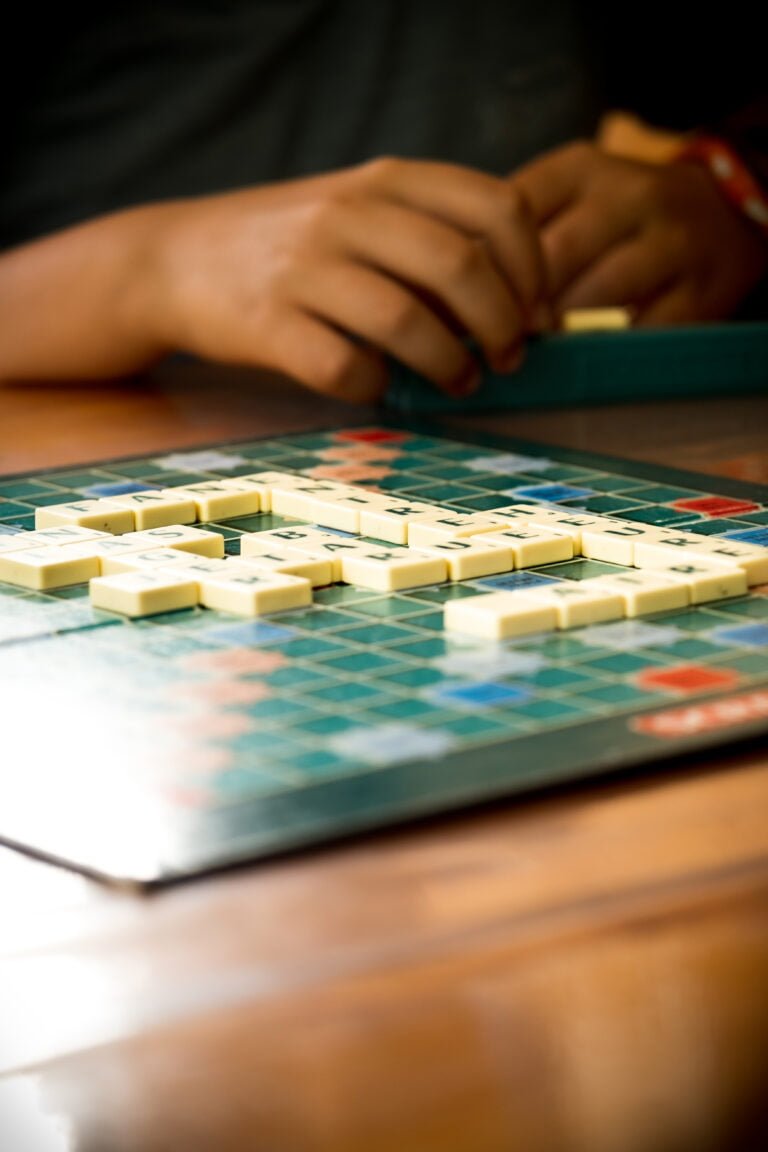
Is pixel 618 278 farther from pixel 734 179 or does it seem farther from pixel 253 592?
pixel 253 592

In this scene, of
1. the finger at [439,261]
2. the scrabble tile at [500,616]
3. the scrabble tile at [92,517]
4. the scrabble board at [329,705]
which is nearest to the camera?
the scrabble board at [329,705]

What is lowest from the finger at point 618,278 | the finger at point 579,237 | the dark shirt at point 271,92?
the finger at point 618,278

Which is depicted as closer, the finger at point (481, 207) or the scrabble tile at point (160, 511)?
the scrabble tile at point (160, 511)

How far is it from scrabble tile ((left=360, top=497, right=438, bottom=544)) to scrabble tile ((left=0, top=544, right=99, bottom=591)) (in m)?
0.16

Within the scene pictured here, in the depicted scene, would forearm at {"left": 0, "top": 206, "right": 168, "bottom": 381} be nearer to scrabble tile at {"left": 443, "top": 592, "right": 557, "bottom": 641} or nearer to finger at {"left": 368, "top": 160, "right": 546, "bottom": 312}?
finger at {"left": 368, "top": 160, "right": 546, "bottom": 312}

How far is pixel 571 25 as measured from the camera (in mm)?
2291

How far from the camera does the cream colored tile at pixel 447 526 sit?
888mm

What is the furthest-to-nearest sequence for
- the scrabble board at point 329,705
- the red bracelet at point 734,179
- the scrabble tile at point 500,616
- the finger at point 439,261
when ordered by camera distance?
the red bracelet at point 734,179 < the finger at point 439,261 < the scrabble tile at point 500,616 < the scrabble board at point 329,705

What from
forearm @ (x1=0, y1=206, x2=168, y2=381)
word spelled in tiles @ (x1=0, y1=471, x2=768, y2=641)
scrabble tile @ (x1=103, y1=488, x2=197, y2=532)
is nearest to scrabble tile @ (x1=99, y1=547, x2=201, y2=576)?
word spelled in tiles @ (x1=0, y1=471, x2=768, y2=641)

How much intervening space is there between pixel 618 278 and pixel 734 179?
226 millimetres

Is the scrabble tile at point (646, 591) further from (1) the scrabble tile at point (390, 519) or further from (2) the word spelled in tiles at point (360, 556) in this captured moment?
(1) the scrabble tile at point (390, 519)

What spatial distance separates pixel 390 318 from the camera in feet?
4.39

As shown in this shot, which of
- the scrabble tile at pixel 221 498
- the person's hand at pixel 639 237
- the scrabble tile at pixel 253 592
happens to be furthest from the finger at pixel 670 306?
the scrabble tile at pixel 253 592

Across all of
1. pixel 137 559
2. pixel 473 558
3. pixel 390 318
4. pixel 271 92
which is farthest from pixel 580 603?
pixel 271 92
